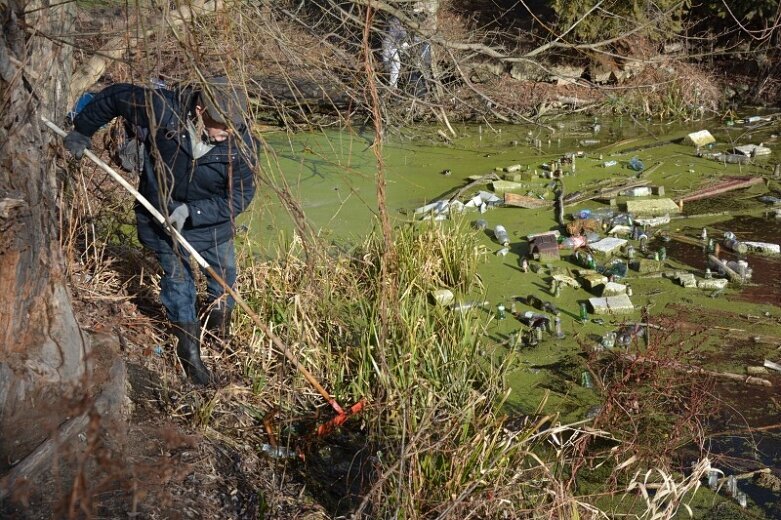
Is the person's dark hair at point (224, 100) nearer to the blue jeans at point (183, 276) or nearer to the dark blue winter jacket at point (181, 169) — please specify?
the dark blue winter jacket at point (181, 169)

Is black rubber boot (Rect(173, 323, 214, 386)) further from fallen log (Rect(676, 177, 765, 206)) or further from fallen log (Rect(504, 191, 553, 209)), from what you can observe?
fallen log (Rect(676, 177, 765, 206))

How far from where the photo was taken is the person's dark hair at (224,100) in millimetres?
3080

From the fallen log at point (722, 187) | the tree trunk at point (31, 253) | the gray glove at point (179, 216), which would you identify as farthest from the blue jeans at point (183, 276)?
the fallen log at point (722, 187)

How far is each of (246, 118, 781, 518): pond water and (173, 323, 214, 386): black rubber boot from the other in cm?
62

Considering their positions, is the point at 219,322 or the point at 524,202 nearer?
the point at 219,322

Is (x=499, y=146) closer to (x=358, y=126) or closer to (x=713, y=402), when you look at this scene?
(x=358, y=126)

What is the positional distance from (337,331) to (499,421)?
50.7 inches

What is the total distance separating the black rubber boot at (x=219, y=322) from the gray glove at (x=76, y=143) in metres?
1.16

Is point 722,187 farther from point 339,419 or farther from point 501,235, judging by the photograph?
point 339,419

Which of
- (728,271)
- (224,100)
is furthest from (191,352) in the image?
(728,271)

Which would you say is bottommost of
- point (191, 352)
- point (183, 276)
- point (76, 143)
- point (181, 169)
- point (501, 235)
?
point (501, 235)

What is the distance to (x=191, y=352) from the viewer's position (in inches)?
182

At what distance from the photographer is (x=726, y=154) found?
8.98 m

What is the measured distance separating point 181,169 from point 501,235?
3151mm
